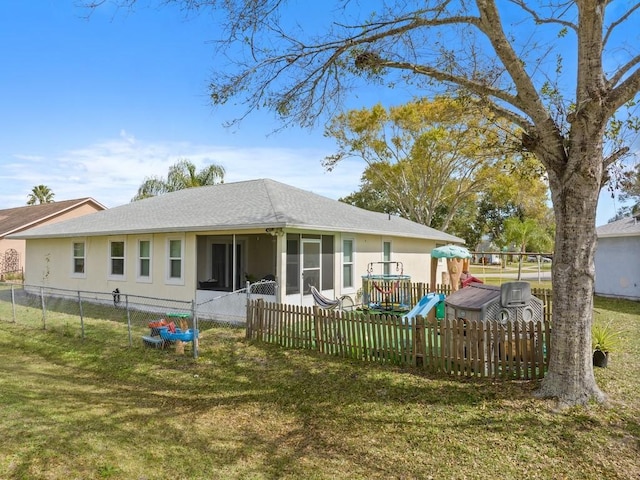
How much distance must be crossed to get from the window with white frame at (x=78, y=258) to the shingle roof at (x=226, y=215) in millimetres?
740

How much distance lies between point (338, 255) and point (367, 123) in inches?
734

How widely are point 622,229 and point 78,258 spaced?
2374cm

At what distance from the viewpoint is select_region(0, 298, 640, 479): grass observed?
13.5 feet

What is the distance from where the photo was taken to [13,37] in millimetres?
9992

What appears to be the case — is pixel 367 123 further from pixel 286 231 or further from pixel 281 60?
pixel 281 60

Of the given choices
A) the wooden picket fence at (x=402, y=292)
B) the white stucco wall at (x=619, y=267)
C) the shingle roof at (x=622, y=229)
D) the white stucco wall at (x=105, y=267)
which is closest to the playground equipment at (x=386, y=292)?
the wooden picket fence at (x=402, y=292)

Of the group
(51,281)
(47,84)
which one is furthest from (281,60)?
Result: (51,281)

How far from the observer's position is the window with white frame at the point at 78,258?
16.2 m

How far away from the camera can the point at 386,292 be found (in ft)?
43.8

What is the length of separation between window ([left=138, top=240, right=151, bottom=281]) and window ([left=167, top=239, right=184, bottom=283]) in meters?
1.10

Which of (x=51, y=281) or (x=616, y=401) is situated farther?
(x=51, y=281)

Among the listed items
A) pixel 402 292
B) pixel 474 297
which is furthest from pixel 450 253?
pixel 474 297

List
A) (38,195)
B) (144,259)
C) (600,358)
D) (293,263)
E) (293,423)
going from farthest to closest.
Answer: (38,195) < (144,259) < (293,263) < (600,358) < (293,423)

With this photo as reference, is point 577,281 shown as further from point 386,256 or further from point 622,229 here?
point 622,229
